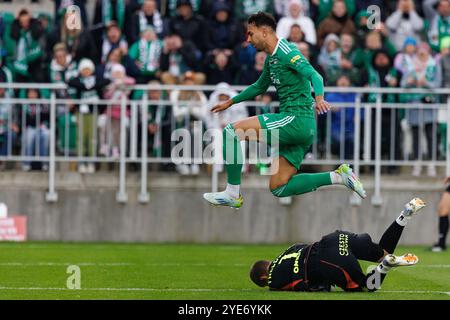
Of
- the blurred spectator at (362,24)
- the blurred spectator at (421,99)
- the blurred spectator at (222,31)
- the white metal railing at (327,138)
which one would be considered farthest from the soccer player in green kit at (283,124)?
the blurred spectator at (362,24)

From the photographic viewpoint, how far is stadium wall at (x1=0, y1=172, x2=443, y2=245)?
21641 mm

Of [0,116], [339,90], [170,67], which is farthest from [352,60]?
[0,116]

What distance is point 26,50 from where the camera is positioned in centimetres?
2252

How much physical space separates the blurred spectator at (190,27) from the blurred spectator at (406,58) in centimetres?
339

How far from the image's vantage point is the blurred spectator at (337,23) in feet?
74.9

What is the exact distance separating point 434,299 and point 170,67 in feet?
36.3

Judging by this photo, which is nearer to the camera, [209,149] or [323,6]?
[209,149]

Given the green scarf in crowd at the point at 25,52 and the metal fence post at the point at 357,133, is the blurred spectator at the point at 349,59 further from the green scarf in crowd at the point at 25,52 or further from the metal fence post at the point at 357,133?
the green scarf in crowd at the point at 25,52

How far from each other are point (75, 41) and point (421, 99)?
6.06 meters

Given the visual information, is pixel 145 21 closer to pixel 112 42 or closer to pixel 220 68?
pixel 112 42

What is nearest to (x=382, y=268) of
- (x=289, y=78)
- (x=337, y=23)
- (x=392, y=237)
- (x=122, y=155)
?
(x=392, y=237)

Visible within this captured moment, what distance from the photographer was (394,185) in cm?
2172
